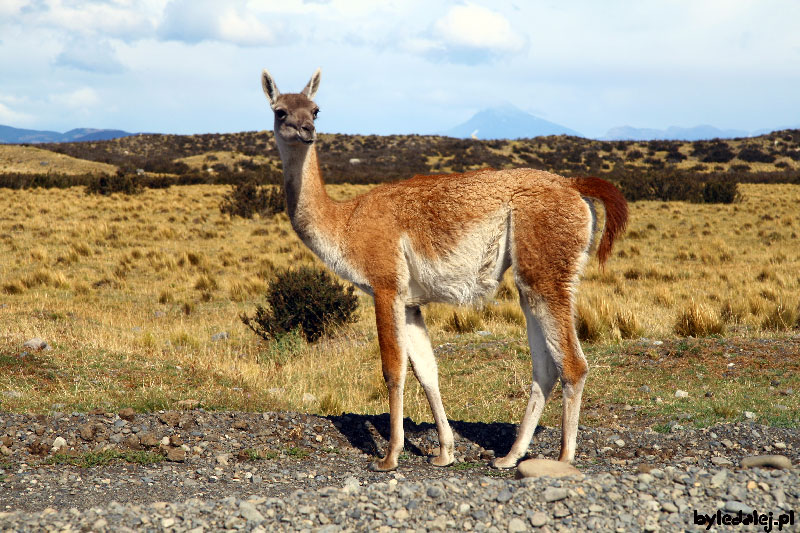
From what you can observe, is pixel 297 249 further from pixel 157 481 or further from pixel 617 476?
pixel 617 476

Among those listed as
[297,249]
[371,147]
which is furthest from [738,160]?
[297,249]

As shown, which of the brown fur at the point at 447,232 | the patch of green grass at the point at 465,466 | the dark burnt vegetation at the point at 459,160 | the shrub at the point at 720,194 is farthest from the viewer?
the dark burnt vegetation at the point at 459,160

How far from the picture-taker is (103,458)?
518cm

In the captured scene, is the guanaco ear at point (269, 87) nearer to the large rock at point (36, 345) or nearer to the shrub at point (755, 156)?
the large rock at point (36, 345)

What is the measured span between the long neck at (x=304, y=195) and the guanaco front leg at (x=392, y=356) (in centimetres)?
77

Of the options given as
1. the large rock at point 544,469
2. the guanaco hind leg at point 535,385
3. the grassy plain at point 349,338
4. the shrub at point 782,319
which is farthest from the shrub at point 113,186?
the large rock at point 544,469

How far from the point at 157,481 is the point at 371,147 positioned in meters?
67.8

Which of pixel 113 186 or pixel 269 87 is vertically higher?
pixel 269 87

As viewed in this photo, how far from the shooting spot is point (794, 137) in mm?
65500

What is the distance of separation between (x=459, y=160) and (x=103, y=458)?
176 feet

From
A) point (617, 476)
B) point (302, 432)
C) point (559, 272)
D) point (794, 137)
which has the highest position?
point (794, 137)

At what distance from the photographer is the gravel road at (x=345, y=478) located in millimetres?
3484

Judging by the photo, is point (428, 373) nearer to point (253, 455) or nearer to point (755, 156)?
point (253, 455)

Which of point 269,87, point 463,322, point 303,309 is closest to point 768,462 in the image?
point 269,87
